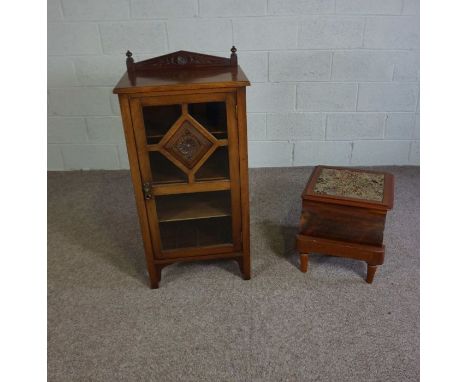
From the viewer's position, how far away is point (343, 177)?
1.76 metres

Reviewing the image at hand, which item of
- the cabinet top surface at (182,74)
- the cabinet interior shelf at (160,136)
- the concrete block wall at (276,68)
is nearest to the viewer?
the cabinet top surface at (182,74)

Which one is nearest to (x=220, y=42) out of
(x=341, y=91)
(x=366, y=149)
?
(x=341, y=91)

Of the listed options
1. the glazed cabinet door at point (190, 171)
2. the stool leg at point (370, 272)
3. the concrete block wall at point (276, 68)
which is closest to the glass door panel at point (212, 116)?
the glazed cabinet door at point (190, 171)

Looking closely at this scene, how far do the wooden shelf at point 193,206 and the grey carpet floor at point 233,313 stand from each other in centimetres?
32

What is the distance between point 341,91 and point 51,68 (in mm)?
1825

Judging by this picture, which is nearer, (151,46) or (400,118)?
(151,46)

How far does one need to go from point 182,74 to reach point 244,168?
43cm

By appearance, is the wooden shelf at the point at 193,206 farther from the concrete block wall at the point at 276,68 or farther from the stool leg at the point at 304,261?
the concrete block wall at the point at 276,68

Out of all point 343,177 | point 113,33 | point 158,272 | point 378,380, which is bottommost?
point 378,380

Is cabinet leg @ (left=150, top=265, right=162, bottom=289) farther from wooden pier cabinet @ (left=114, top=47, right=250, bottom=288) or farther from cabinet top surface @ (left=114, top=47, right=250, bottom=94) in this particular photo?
cabinet top surface @ (left=114, top=47, right=250, bottom=94)

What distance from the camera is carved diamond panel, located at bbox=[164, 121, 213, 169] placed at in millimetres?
1422

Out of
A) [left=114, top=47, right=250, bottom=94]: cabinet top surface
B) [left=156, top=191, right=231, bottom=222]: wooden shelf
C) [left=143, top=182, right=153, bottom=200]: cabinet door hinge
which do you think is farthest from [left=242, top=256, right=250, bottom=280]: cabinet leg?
[left=114, top=47, right=250, bottom=94]: cabinet top surface

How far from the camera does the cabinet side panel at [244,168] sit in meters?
1.38

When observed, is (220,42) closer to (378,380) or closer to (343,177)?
(343,177)
